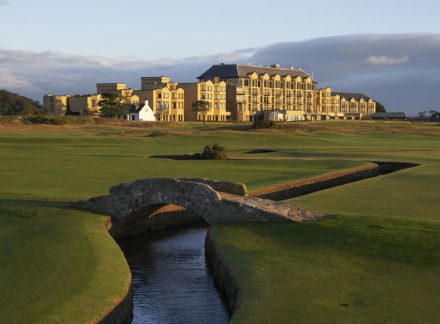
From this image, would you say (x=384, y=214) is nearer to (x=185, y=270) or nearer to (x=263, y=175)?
(x=185, y=270)


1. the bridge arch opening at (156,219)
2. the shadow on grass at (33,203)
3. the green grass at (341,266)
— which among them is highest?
the shadow on grass at (33,203)

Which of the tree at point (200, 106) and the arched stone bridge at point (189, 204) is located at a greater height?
the tree at point (200, 106)

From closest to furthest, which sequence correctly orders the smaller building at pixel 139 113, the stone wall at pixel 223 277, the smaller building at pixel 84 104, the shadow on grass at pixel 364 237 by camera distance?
the stone wall at pixel 223 277 < the shadow on grass at pixel 364 237 < the smaller building at pixel 139 113 < the smaller building at pixel 84 104

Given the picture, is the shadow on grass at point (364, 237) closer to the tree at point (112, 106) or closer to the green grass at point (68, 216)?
the green grass at point (68, 216)

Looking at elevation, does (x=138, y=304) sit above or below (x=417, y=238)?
below

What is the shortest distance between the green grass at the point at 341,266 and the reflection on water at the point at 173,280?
4.59 feet

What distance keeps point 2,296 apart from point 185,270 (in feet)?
31.2

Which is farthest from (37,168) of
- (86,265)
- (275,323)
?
(275,323)

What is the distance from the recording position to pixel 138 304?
2059 centimetres

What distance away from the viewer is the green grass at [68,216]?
54.5 feet

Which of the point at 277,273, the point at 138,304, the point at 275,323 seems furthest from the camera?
the point at 138,304

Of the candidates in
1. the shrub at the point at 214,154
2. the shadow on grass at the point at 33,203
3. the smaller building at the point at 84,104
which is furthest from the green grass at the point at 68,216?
the smaller building at the point at 84,104

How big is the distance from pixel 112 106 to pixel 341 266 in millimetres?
155782

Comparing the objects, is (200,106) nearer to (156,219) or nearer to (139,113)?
(139,113)
